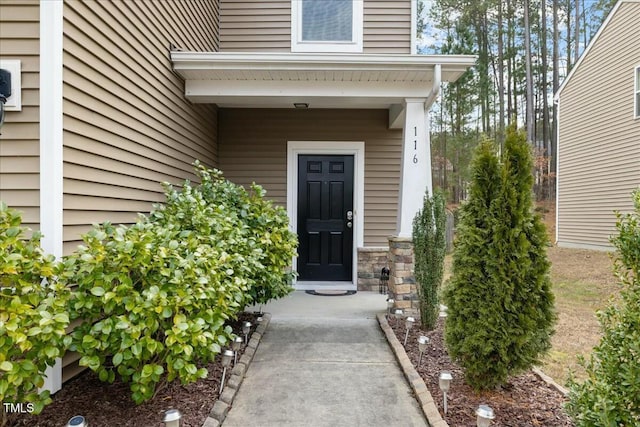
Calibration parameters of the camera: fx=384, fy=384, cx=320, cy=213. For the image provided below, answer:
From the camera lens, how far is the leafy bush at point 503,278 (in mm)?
2328

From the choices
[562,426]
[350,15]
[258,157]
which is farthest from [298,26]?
[562,426]

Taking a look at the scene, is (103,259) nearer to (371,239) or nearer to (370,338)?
(370,338)

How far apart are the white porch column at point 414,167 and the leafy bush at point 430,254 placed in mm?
324

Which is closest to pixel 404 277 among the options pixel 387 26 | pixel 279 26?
pixel 387 26

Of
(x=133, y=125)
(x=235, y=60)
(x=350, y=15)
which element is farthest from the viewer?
(x=350, y=15)

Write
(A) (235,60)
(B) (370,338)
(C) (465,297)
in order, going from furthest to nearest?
(A) (235,60) → (B) (370,338) → (C) (465,297)

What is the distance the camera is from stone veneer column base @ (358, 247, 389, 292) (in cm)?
555

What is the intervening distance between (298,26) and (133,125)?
3.41 metres

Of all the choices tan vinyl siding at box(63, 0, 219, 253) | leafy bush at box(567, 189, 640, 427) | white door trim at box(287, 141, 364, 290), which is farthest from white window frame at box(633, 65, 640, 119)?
tan vinyl siding at box(63, 0, 219, 253)

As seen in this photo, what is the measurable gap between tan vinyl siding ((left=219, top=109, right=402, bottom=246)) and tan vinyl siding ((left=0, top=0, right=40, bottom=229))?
346cm

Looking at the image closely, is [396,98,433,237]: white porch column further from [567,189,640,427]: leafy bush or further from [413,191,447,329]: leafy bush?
[567,189,640,427]: leafy bush

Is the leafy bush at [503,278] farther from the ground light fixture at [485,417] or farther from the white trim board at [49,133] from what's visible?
the white trim board at [49,133]

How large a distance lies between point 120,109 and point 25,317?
1762 mm

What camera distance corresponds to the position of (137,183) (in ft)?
10.6
